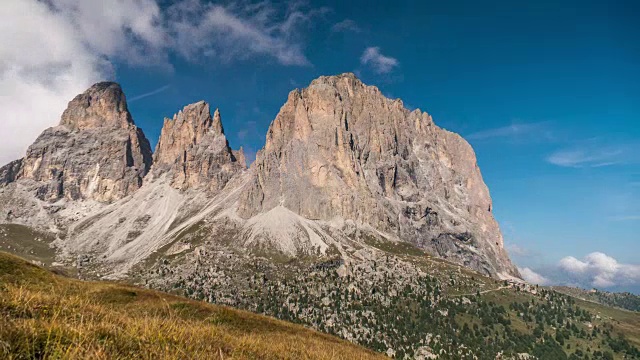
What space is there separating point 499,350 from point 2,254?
20218 centimetres

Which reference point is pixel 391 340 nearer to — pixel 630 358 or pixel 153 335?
pixel 630 358

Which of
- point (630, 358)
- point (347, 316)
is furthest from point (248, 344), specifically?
point (630, 358)

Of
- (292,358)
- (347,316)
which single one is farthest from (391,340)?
(292,358)

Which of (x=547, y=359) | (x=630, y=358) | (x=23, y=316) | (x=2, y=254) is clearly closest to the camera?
(x=23, y=316)

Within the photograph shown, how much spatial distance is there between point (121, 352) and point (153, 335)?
0.98 metres

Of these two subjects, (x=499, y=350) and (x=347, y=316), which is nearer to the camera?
(x=499, y=350)

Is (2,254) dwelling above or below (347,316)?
above

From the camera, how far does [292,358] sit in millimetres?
8781

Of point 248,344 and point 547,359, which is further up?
point 248,344

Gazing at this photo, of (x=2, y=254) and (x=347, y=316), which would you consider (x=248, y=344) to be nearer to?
(x=2, y=254)

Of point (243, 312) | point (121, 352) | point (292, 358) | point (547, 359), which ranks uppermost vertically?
point (121, 352)

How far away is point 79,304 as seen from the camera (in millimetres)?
7629

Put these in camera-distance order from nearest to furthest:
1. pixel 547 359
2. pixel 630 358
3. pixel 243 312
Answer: pixel 243 312
pixel 547 359
pixel 630 358

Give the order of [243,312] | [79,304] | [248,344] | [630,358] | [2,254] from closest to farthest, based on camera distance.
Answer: [79,304], [248,344], [243,312], [2,254], [630,358]
